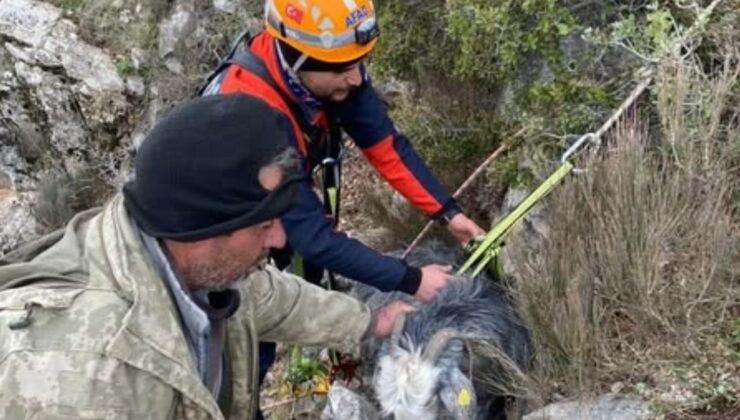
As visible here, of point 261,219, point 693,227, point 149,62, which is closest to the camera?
point 261,219

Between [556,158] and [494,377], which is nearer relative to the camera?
[494,377]

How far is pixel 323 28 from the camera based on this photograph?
411cm

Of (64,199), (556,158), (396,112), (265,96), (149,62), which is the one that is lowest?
(64,199)

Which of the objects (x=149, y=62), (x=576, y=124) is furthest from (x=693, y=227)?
(x=149, y=62)

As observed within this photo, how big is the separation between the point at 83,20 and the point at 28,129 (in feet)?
3.73

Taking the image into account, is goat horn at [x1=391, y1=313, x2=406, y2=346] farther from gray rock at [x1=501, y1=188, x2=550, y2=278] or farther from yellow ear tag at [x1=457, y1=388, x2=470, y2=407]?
gray rock at [x1=501, y1=188, x2=550, y2=278]

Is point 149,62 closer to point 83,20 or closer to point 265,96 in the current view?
point 83,20

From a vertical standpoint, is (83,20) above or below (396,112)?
below

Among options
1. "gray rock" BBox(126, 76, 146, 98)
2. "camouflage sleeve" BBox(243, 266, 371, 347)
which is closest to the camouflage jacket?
"camouflage sleeve" BBox(243, 266, 371, 347)

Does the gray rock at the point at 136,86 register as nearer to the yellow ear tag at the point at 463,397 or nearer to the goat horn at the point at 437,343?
the goat horn at the point at 437,343

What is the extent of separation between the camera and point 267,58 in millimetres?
4199

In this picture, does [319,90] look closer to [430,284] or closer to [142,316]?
[430,284]

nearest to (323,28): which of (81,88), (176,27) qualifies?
(176,27)

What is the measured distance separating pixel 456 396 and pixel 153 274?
1.57m
